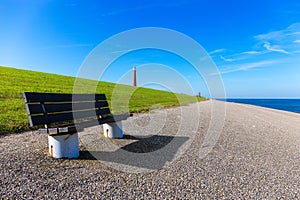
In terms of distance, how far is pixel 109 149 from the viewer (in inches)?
194

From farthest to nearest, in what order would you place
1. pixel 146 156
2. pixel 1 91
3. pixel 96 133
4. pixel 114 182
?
pixel 1 91
pixel 96 133
pixel 146 156
pixel 114 182

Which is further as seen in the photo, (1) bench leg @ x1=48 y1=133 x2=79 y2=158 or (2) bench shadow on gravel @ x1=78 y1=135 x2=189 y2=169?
(2) bench shadow on gravel @ x1=78 y1=135 x2=189 y2=169

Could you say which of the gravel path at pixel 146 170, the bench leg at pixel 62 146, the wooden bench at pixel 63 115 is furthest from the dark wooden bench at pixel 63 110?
the gravel path at pixel 146 170

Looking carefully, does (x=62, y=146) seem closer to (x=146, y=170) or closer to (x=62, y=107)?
(x=62, y=107)

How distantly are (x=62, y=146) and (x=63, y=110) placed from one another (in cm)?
94

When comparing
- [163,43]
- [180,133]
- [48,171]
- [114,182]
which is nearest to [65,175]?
[48,171]

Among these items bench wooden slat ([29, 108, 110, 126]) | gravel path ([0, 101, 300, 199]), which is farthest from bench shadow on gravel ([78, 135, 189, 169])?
bench wooden slat ([29, 108, 110, 126])

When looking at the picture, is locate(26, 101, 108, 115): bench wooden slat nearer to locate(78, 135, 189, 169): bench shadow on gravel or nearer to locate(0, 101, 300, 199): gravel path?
locate(0, 101, 300, 199): gravel path

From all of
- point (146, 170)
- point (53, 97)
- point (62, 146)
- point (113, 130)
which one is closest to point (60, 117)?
point (53, 97)

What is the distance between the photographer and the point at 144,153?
480cm

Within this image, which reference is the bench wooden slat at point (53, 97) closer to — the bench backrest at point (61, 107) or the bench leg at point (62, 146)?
the bench backrest at point (61, 107)

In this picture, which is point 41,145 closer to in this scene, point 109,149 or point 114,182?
point 109,149

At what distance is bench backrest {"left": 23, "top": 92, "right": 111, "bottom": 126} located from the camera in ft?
12.8

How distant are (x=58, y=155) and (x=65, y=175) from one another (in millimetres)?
839
